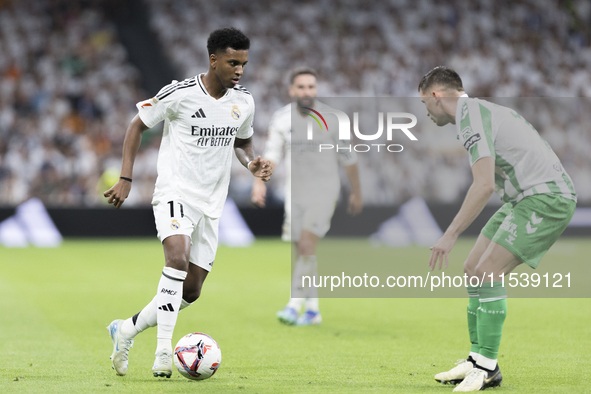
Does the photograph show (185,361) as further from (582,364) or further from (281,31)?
(281,31)

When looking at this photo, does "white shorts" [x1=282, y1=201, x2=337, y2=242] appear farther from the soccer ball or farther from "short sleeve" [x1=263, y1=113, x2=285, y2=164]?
the soccer ball

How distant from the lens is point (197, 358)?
17.9 ft

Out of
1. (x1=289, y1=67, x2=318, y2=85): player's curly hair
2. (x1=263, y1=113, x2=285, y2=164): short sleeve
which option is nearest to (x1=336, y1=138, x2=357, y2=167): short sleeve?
(x1=263, y1=113, x2=285, y2=164): short sleeve

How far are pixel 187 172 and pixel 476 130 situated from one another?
79.8 inches

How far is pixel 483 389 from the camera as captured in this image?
512 cm

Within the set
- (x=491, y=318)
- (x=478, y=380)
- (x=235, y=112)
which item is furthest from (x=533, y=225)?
(x=235, y=112)

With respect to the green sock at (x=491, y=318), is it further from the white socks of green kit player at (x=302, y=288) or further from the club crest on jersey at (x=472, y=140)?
the white socks of green kit player at (x=302, y=288)

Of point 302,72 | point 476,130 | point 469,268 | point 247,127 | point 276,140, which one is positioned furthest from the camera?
point 276,140

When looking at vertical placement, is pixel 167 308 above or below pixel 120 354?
above

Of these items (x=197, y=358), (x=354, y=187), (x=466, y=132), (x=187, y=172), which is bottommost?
(x=197, y=358)

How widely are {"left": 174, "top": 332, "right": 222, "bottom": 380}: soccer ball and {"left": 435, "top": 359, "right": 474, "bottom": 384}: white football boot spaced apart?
1.54 metres

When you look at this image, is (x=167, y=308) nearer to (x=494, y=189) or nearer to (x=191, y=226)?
(x=191, y=226)

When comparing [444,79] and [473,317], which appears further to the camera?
[473,317]

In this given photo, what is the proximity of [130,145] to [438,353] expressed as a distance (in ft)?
10.2
